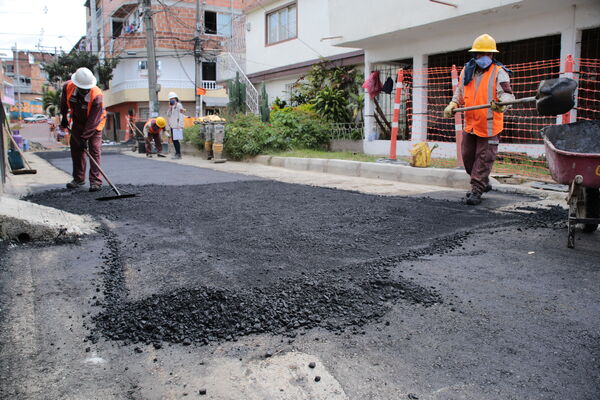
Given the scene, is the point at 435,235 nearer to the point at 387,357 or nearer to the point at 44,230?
the point at 387,357

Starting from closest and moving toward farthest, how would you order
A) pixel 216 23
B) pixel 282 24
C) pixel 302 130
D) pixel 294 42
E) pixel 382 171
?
pixel 382 171
pixel 302 130
pixel 294 42
pixel 282 24
pixel 216 23

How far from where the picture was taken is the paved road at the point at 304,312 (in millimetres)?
2158

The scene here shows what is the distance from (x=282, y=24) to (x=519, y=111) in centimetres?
1140

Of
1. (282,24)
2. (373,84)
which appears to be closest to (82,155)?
(373,84)

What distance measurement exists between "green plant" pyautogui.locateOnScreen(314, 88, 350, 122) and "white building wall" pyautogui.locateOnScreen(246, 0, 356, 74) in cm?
223

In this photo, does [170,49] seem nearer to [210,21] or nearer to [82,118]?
[210,21]

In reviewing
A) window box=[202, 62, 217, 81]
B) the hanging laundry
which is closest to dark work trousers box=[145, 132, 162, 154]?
the hanging laundry

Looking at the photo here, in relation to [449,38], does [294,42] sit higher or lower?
higher

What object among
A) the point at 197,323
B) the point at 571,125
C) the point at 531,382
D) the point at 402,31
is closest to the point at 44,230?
the point at 197,323

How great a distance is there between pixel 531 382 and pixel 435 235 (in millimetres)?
2572

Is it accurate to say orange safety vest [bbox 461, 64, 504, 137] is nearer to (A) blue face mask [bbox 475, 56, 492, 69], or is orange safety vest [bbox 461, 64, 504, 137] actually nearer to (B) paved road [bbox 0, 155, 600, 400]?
(A) blue face mask [bbox 475, 56, 492, 69]

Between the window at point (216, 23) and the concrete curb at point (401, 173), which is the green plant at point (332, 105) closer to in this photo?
the concrete curb at point (401, 173)

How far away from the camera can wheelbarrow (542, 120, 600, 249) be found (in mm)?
4129

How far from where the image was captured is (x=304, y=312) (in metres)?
2.79
